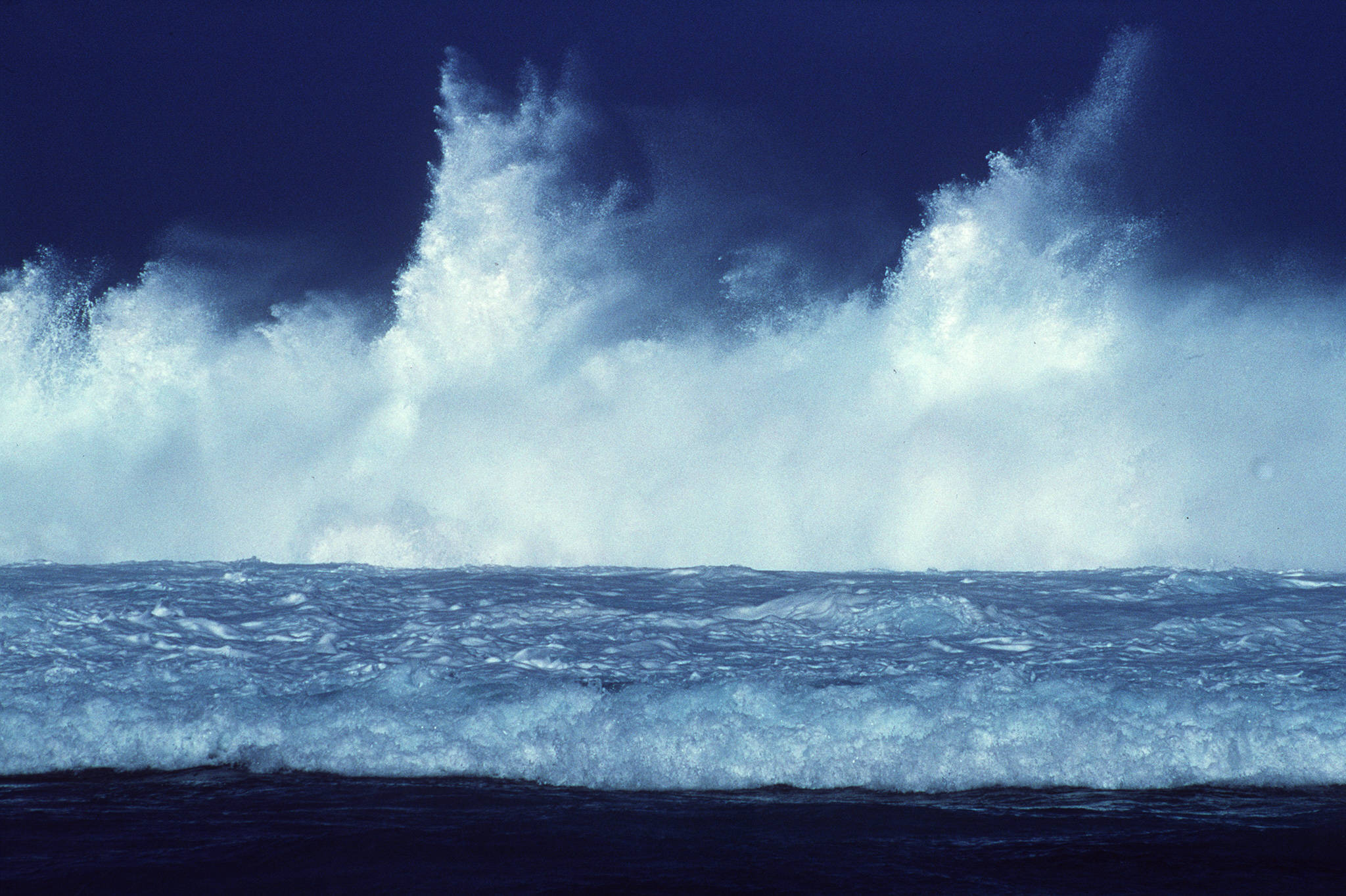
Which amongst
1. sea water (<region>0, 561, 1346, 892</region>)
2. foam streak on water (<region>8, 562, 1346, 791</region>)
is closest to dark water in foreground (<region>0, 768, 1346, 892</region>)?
sea water (<region>0, 561, 1346, 892</region>)

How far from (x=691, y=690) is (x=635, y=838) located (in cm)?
134

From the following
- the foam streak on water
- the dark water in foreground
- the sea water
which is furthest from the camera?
the foam streak on water

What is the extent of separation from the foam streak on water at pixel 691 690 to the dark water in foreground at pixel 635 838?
161 millimetres

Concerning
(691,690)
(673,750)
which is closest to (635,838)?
(673,750)

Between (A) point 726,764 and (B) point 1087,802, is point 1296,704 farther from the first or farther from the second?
(A) point 726,764

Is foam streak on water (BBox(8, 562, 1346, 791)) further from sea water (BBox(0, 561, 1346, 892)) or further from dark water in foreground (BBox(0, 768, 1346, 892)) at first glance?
dark water in foreground (BBox(0, 768, 1346, 892))

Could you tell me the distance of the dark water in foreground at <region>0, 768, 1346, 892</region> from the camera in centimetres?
315

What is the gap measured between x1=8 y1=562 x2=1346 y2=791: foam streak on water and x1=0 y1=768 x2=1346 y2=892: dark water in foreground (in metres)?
0.16

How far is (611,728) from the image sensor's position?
444cm

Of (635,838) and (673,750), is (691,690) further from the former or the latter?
(635,838)

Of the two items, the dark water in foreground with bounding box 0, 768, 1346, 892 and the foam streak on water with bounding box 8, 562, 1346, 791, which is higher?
the foam streak on water with bounding box 8, 562, 1346, 791

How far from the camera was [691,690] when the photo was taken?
4824mm

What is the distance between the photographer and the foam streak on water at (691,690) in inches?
166

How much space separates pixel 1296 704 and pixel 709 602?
13.8 feet
